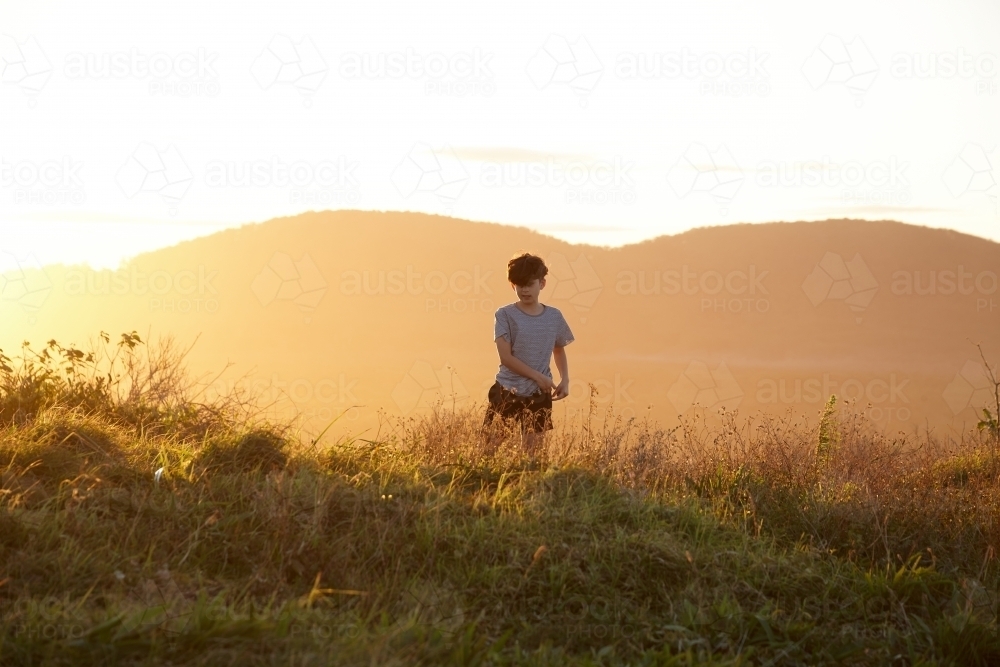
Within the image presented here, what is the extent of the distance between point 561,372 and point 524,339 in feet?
1.64

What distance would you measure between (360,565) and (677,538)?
1.97 meters

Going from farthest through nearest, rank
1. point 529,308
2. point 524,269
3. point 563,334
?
point 563,334 → point 529,308 → point 524,269

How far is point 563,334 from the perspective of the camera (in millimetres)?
7938

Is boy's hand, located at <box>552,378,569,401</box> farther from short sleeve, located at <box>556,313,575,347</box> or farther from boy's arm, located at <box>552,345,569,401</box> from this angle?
short sleeve, located at <box>556,313,575,347</box>

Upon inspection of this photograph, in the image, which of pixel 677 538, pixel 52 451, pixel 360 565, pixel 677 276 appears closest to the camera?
pixel 360 565

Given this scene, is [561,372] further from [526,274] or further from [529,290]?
[526,274]

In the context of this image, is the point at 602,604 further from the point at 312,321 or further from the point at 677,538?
the point at 312,321

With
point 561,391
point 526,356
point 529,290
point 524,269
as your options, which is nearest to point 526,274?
point 524,269

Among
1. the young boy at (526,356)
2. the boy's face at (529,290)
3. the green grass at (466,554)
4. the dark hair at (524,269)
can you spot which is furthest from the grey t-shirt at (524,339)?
the green grass at (466,554)

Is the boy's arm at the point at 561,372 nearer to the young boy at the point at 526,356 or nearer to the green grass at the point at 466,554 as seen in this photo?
the young boy at the point at 526,356

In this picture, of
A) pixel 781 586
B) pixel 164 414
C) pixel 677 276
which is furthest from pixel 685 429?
pixel 677 276

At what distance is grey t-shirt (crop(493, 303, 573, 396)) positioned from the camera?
770cm

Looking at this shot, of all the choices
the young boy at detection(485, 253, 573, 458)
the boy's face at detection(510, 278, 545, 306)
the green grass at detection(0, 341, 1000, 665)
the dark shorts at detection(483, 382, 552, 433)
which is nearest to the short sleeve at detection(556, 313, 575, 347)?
the young boy at detection(485, 253, 573, 458)

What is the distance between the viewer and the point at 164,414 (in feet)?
26.6
